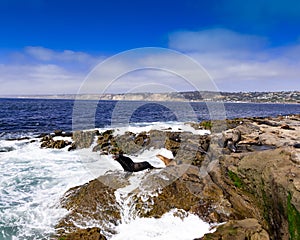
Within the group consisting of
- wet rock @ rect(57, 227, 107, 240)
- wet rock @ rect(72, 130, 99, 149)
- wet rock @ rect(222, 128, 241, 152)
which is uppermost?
wet rock @ rect(222, 128, 241, 152)

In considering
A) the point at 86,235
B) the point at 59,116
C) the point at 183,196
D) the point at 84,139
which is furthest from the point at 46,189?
the point at 59,116

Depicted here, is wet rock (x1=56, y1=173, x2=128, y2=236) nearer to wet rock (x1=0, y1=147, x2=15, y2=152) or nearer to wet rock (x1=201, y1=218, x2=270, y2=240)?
wet rock (x1=201, y1=218, x2=270, y2=240)

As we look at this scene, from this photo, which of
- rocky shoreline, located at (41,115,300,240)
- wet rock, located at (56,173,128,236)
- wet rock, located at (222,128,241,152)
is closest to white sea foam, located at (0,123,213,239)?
wet rock, located at (56,173,128,236)

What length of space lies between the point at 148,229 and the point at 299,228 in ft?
14.2

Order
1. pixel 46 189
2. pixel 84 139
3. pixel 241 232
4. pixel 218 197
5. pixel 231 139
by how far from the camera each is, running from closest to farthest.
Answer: pixel 241 232, pixel 218 197, pixel 46 189, pixel 231 139, pixel 84 139

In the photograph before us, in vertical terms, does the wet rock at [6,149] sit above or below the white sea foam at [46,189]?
above

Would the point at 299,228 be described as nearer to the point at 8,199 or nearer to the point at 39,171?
the point at 8,199

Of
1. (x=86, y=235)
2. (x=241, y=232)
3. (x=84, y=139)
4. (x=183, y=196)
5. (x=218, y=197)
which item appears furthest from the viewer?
(x=84, y=139)

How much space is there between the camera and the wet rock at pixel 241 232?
633 centimetres

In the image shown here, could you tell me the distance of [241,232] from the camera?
6.46 meters

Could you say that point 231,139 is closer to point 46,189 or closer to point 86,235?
point 46,189

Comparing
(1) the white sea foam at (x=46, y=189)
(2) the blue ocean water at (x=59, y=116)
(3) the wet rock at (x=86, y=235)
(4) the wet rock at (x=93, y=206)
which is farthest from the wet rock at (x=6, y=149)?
(3) the wet rock at (x=86, y=235)

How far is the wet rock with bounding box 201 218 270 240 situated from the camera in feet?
20.8

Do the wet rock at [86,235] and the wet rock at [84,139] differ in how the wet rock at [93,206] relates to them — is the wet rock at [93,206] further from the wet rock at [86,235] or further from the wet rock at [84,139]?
the wet rock at [84,139]
